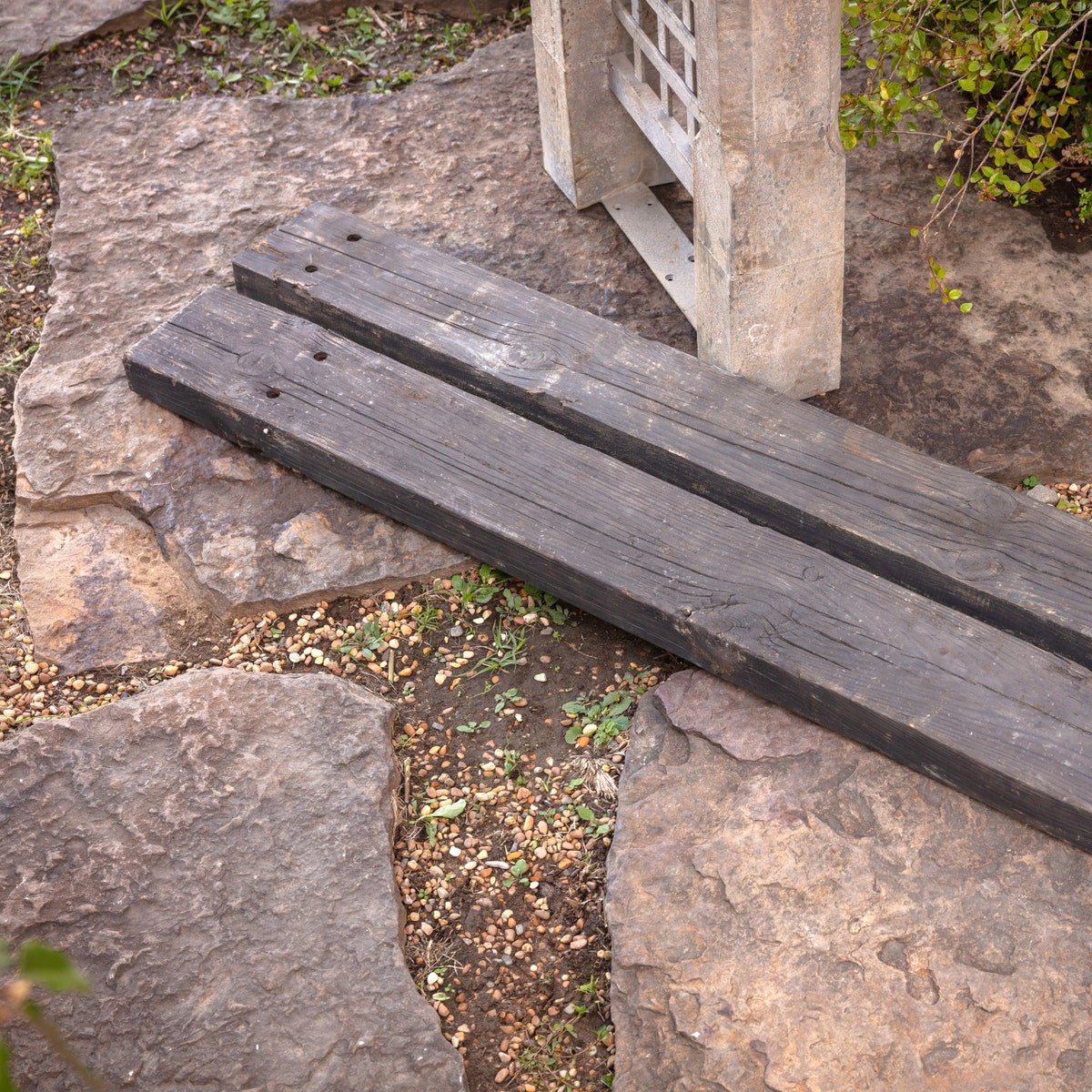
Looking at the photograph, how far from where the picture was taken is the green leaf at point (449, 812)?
297 cm

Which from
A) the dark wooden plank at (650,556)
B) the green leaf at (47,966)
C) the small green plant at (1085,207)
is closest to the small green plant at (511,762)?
the dark wooden plank at (650,556)

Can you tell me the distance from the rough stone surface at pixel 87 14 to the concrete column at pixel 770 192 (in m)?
2.80

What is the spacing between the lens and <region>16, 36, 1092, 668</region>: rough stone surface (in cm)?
347

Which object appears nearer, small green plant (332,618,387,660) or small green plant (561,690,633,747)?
small green plant (561,690,633,747)

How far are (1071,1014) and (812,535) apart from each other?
122cm

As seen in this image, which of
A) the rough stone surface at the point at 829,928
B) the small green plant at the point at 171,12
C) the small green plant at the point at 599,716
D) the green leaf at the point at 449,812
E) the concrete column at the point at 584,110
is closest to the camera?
the rough stone surface at the point at 829,928

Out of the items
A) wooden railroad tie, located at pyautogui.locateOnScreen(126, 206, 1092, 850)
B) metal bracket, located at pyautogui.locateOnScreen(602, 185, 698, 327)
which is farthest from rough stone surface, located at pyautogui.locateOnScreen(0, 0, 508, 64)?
wooden railroad tie, located at pyautogui.locateOnScreen(126, 206, 1092, 850)

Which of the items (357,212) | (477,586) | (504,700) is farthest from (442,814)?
(357,212)

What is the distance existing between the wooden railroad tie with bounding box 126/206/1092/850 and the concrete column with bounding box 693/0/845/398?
0.66 feet

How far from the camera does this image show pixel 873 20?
3.36m

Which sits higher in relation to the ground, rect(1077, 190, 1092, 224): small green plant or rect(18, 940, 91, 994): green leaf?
rect(18, 940, 91, 994): green leaf

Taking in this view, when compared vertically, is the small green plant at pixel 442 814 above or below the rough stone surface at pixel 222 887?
below

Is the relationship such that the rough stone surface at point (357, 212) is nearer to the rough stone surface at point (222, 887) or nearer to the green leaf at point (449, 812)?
the rough stone surface at point (222, 887)

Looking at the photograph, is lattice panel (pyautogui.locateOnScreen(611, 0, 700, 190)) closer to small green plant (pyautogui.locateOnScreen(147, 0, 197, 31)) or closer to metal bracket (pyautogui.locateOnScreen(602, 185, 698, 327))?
metal bracket (pyautogui.locateOnScreen(602, 185, 698, 327))
